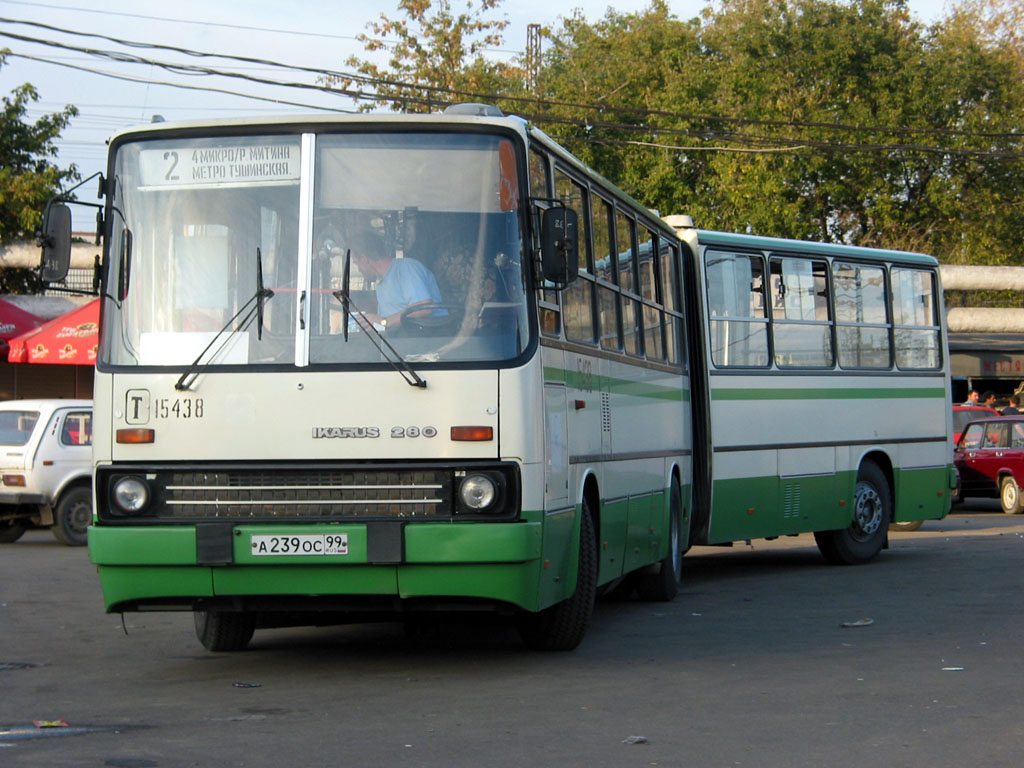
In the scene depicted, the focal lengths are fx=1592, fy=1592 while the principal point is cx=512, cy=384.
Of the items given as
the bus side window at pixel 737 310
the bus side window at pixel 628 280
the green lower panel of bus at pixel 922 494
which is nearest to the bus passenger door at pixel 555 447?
the bus side window at pixel 628 280

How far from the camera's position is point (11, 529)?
66.7 feet

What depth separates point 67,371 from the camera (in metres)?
34.8

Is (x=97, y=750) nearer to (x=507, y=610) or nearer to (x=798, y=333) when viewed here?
(x=507, y=610)

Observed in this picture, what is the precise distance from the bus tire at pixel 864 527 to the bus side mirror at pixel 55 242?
9926 millimetres

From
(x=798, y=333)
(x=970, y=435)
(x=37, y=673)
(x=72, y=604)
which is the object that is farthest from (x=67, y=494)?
(x=970, y=435)

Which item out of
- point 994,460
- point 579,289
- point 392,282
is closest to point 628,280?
point 579,289

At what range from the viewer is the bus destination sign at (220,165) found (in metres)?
8.50

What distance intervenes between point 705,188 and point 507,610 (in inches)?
1466

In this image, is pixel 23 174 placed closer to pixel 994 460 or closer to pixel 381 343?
pixel 994 460

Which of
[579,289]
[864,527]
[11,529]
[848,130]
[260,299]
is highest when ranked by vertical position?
[848,130]

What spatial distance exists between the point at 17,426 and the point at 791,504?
9863 mm

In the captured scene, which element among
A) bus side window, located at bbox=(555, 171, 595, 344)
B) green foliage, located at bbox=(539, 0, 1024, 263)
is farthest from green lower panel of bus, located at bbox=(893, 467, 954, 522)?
green foliage, located at bbox=(539, 0, 1024, 263)

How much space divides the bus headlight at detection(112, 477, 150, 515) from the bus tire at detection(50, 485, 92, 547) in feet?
38.2

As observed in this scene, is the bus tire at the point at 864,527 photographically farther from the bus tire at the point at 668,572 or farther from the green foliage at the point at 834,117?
the green foliage at the point at 834,117
